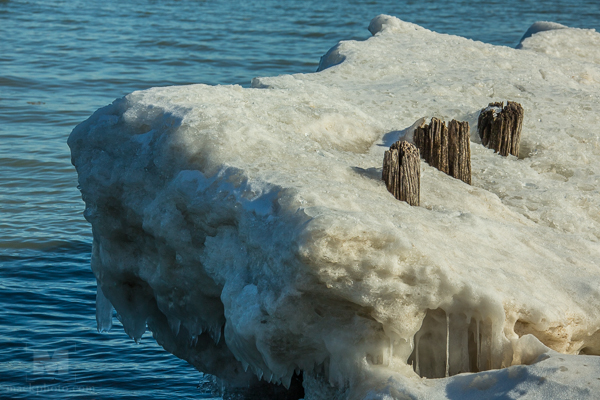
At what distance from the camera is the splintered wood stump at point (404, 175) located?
449cm

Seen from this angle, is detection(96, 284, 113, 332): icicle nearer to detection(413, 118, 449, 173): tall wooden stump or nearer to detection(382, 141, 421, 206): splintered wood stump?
detection(382, 141, 421, 206): splintered wood stump

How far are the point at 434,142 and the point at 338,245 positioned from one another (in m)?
2.21

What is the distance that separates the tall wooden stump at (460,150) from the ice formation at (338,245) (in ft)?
0.59

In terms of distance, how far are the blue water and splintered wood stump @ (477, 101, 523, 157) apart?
3413 millimetres

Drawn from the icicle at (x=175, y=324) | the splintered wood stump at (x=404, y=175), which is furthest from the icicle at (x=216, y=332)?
the splintered wood stump at (x=404, y=175)

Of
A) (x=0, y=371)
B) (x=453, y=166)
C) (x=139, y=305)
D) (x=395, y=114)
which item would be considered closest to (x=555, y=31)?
(x=395, y=114)

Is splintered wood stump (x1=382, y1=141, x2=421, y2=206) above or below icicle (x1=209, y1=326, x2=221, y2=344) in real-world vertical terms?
above

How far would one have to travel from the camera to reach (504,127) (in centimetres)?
605

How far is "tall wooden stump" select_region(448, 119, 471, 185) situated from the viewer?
5289 mm

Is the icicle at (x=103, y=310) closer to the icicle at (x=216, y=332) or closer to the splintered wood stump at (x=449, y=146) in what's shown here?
the icicle at (x=216, y=332)

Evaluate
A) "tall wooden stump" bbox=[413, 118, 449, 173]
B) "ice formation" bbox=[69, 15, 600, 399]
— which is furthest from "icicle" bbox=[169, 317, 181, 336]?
"tall wooden stump" bbox=[413, 118, 449, 173]

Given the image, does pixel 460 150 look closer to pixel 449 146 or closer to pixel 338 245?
pixel 449 146

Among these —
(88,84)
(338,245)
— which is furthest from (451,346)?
(88,84)

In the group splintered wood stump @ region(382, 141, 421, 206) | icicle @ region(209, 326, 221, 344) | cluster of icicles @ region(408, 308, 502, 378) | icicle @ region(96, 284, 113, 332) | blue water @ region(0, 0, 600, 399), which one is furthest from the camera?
blue water @ region(0, 0, 600, 399)
